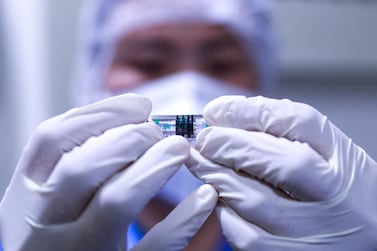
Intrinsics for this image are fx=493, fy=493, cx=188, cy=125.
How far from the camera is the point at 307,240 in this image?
642 mm

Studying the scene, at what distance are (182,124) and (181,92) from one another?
532 millimetres

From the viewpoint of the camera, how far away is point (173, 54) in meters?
1.32

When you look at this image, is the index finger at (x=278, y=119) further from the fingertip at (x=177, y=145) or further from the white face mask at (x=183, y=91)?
the white face mask at (x=183, y=91)

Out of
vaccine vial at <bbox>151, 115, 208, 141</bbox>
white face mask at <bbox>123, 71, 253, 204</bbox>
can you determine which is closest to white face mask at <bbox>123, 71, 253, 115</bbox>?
white face mask at <bbox>123, 71, 253, 204</bbox>

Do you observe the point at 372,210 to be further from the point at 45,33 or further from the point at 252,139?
the point at 45,33

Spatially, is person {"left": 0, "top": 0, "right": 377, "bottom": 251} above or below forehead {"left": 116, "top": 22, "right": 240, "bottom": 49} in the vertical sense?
below

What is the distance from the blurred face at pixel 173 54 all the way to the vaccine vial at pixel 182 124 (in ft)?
2.07

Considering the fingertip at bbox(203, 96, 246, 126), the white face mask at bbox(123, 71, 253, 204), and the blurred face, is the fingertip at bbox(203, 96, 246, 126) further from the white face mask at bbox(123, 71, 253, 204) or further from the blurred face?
the blurred face

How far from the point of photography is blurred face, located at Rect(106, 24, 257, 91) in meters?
1.31

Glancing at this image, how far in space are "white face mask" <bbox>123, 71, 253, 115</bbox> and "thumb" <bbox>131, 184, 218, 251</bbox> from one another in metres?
0.50

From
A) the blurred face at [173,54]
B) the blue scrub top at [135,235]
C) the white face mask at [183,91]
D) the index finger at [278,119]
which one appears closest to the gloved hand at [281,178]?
the index finger at [278,119]

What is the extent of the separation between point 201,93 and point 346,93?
0.85m

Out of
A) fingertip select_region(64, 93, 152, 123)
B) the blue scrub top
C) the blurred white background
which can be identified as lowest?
the blue scrub top

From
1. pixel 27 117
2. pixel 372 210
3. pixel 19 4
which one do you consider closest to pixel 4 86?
pixel 27 117
